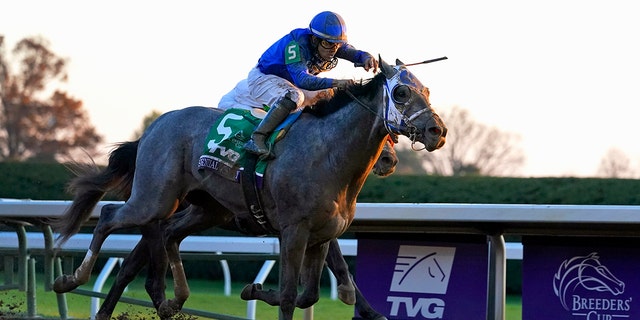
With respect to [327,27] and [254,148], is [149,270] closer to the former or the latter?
[254,148]

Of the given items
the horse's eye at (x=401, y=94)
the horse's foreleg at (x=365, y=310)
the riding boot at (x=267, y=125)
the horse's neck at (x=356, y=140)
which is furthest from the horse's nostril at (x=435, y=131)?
the horse's foreleg at (x=365, y=310)

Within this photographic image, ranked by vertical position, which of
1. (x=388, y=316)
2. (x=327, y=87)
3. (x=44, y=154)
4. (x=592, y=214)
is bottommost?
(x=388, y=316)

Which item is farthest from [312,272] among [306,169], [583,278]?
[583,278]

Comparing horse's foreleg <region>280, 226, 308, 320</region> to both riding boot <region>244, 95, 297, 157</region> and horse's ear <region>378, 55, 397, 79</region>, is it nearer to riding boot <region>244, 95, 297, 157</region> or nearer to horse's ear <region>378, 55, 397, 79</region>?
riding boot <region>244, 95, 297, 157</region>

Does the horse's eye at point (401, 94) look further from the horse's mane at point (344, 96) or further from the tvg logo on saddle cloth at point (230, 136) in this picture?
the tvg logo on saddle cloth at point (230, 136)

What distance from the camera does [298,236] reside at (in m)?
4.86

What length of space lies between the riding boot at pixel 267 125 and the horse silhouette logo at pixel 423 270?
5.20 feet

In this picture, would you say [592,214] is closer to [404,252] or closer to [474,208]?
[474,208]

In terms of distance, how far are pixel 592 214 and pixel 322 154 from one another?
129 centimetres

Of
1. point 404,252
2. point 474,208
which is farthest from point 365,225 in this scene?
point 474,208

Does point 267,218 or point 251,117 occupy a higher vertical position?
point 251,117

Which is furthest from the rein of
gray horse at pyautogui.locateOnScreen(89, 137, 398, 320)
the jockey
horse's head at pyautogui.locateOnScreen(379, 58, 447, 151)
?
gray horse at pyautogui.locateOnScreen(89, 137, 398, 320)

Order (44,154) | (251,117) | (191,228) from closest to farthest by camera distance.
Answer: (251,117)
(191,228)
(44,154)

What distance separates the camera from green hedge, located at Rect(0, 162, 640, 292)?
37.0ft
